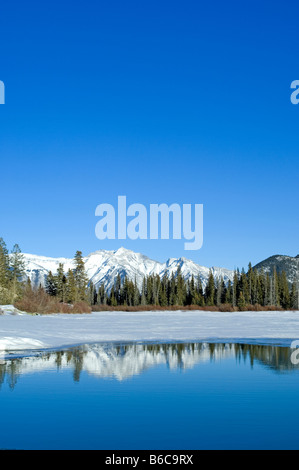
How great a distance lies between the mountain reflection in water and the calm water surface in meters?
0.03

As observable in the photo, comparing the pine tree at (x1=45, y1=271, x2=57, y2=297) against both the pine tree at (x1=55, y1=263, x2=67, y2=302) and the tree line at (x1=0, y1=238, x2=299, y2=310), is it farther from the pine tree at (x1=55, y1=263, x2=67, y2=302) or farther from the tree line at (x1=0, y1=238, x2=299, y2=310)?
the pine tree at (x1=55, y1=263, x2=67, y2=302)

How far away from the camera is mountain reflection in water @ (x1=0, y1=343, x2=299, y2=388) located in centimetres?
1255

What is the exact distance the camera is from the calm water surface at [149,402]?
22.2 ft

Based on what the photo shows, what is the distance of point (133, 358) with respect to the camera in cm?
1488

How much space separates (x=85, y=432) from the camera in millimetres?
7074

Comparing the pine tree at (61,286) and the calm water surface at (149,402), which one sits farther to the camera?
the pine tree at (61,286)

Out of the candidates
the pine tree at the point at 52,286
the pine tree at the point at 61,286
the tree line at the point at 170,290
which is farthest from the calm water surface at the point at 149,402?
the pine tree at the point at 52,286

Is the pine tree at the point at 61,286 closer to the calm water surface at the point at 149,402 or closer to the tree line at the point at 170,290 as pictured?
the tree line at the point at 170,290

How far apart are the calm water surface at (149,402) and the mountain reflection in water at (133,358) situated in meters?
0.03

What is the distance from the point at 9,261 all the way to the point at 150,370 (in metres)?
74.8

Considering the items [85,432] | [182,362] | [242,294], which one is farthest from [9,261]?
[85,432]

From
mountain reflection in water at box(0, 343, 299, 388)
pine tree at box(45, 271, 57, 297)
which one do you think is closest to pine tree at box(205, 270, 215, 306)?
pine tree at box(45, 271, 57, 297)
